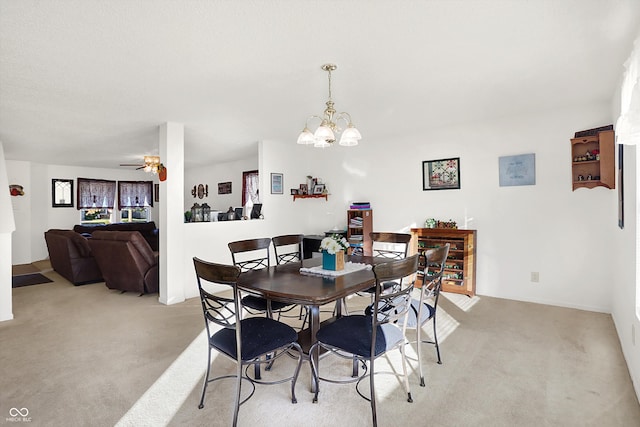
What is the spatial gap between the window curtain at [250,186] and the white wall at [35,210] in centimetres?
419

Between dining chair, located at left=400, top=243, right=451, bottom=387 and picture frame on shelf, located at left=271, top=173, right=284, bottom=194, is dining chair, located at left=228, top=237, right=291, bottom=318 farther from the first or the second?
picture frame on shelf, located at left=271, top=173, right=284, bottom=194

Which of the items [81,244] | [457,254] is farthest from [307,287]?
[81,244]

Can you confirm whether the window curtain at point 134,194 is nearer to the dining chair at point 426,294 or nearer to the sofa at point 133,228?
the sofa at point 133,228

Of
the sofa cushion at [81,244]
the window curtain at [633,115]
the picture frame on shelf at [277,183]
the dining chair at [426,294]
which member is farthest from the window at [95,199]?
the window curtain at [633,115]

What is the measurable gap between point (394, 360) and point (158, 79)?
10.0 ft

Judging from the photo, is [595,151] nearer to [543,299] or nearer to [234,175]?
[543,299]

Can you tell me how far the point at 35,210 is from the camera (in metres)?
7.57

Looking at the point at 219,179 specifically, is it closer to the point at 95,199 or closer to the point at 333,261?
the point at 95,199

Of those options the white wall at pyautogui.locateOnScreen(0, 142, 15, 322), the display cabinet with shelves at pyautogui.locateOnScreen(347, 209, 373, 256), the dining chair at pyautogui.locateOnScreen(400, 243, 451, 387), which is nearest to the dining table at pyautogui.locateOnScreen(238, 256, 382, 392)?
the dining chair at pyautogui.locateOnScreen(400, 243, 451, 387)

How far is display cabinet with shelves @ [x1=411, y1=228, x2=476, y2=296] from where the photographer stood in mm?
4309

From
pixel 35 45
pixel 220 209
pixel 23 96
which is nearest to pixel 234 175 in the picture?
pixel 220 209

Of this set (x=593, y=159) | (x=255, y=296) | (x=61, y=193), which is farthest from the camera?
(x=61, y=193)

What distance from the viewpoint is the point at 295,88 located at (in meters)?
3.10

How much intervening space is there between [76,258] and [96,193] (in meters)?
4.05
